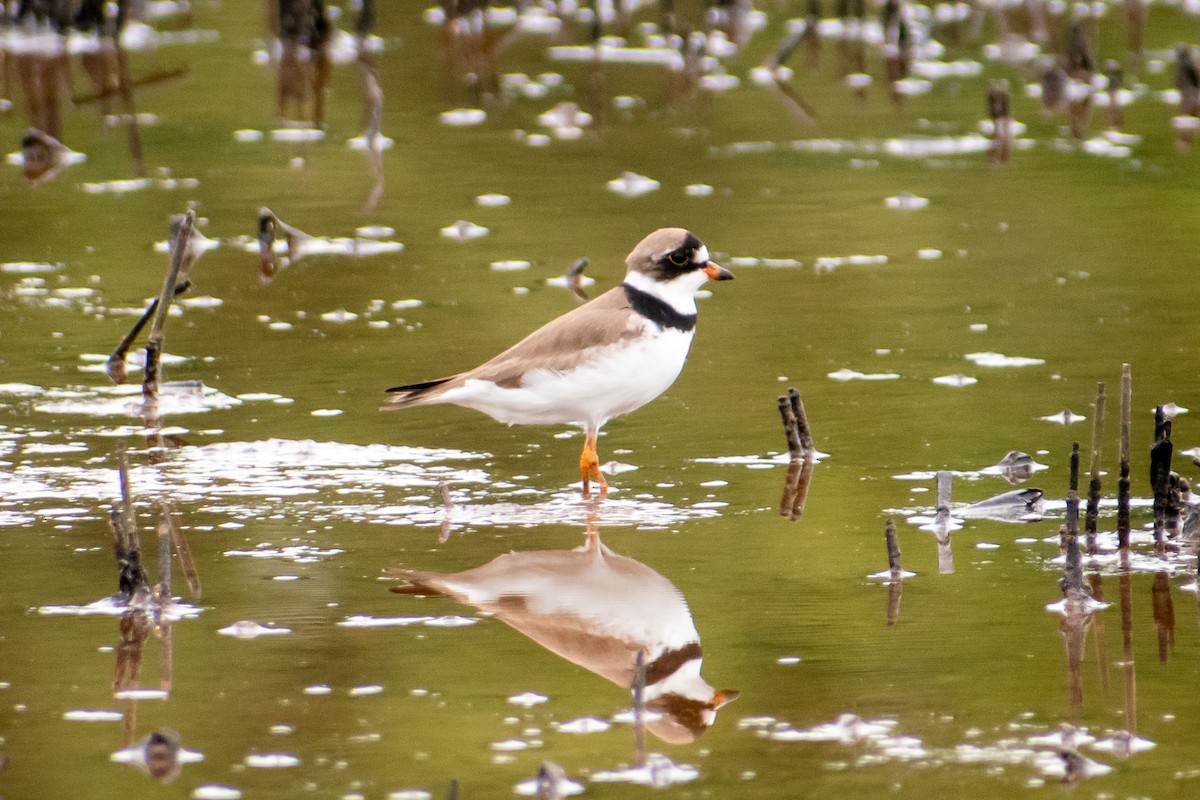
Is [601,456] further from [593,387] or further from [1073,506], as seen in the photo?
[1073,506]

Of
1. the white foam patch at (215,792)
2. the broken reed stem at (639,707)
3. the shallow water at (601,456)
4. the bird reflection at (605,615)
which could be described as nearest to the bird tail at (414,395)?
the shallow water at (601,456)

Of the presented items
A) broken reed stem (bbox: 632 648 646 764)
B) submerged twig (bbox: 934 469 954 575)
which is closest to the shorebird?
submerged twig (bbox: 934 469 954 575)

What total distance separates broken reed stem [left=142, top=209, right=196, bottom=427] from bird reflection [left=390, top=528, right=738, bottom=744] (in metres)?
2.34

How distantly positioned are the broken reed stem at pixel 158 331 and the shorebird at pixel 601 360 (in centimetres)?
127

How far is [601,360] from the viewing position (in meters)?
6.88

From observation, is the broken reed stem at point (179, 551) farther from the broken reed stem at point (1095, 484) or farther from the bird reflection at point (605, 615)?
the broken reed stem at point (1095, 484)

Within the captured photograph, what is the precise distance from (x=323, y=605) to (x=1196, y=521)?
2.46m

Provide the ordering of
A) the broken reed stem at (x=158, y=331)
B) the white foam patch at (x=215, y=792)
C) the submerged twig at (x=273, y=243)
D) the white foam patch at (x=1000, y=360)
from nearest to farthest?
1. the white foam patch at (x=215, y=792)
2. the broken reed stem at (x=158, y=331)
3. the white foam patch at (x=1000, y=360)
4. the submerged twig at (x=273, y=243)

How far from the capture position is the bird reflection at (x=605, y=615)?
16.4ft

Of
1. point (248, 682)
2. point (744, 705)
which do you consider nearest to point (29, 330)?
point (248, 682)

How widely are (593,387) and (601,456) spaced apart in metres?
0.62

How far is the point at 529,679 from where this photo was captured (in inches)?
203

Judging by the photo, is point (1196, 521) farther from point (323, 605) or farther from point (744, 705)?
point (323, 605)

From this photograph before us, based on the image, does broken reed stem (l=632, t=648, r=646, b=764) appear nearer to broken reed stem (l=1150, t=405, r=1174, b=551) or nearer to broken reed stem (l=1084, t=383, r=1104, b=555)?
broken reed stem (l=1084, t=383, r=1104, b=555)
